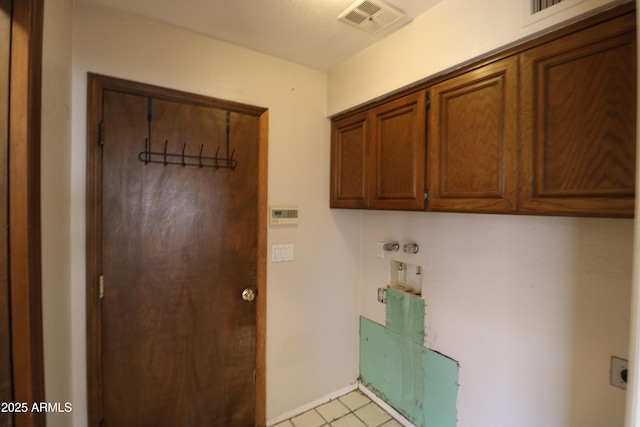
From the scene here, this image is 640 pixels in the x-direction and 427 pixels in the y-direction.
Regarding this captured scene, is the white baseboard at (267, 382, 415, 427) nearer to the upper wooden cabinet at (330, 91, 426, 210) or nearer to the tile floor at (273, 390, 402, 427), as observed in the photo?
the tile floor at (273, 390, 402, 427)

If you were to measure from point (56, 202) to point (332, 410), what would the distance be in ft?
7.01

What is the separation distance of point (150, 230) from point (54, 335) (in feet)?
1.95

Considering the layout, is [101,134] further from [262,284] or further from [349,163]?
[349,163]

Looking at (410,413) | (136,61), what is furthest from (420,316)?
(136,61)

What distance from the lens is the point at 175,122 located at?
61.8 inches


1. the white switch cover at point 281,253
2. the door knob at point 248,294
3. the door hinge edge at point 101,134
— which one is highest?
the door hinge edge at point 101,134

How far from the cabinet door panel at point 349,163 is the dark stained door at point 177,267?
0.60 metres

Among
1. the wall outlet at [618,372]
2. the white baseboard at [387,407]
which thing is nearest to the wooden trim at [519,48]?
the wall outlet at [618,372]

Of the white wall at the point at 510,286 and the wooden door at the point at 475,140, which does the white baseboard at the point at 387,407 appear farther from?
the wooden door at the point at 475,140

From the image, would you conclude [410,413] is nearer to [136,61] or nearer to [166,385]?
[166,385]

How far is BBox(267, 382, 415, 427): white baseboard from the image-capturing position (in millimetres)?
1930

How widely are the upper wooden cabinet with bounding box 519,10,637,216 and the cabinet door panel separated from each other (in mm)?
914

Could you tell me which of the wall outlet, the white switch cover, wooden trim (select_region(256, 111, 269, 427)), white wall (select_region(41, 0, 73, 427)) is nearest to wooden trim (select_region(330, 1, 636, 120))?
wooden trim (select_region(256, 111, 269, 427))

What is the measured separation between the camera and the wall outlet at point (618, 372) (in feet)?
3.57
